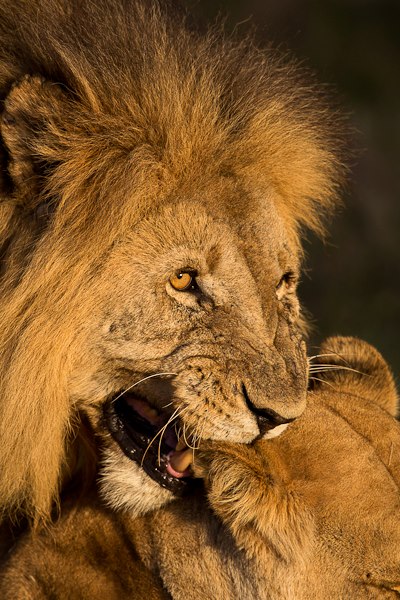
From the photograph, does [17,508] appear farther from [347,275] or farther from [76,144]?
[347,275]

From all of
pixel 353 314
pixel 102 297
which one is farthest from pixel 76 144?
pixel 353 314

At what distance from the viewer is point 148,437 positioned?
3.41 m

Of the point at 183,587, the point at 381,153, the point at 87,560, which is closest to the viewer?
the point at 183,587

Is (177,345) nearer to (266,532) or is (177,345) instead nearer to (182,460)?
(182,460)

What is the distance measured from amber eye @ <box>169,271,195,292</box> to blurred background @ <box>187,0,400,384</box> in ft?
9.99

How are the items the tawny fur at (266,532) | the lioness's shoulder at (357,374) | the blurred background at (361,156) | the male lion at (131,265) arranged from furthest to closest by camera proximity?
the blurred background at (361,156)
the lioness's shoulder at (357,374)
the male lion at (131,265)
the tawny fur at (266,532)

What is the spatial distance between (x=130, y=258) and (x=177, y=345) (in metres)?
0.28

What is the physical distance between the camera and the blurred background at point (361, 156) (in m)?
7.42

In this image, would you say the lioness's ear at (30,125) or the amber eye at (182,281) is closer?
the lioness's ear at (30,125)

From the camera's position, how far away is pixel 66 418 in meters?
3.53

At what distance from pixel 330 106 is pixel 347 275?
3.86m

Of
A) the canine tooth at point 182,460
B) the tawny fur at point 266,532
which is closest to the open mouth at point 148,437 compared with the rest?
the canine tooth at point 182,460

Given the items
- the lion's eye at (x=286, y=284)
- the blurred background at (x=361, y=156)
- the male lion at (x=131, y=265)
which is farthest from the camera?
the blurred background at (x=361, y=156)

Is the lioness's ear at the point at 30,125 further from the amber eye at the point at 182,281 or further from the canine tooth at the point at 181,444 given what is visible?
the canine tooth at the point at 181,444
